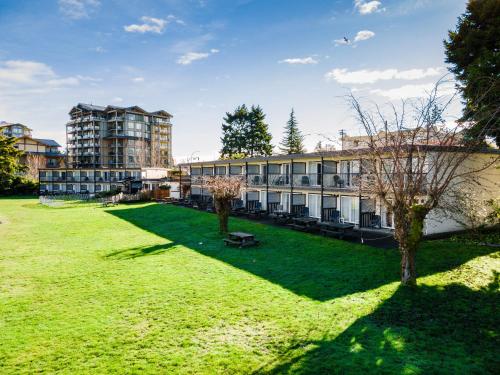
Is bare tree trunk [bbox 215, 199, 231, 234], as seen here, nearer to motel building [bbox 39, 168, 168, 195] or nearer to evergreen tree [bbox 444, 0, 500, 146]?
evergreen tree [bbox 444, 0, 500, 146]

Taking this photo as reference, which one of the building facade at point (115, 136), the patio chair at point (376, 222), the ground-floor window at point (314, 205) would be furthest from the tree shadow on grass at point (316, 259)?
the building facade at point (115, 136)

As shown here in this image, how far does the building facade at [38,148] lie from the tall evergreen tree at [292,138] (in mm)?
66654

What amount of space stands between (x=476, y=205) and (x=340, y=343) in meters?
16.5

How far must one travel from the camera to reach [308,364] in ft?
25.5

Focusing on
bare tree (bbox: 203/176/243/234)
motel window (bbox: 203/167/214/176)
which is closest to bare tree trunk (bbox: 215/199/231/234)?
bare tree (bbox: 203/176/243/234)

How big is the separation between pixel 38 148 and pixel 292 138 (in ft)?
242

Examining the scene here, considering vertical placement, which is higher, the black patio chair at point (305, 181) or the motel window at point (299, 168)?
the motel window at point (299, 168)

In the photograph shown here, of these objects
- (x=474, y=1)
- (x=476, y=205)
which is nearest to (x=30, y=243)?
(x=476, y=205)

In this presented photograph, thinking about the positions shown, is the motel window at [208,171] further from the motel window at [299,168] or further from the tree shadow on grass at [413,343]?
the tree shadow on grass at [413,343]

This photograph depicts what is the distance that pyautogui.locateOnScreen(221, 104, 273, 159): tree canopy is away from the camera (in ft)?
247

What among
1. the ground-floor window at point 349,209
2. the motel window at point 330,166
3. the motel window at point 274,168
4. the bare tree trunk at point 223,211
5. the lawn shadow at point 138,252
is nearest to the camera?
the lawn shadow at point 138,252

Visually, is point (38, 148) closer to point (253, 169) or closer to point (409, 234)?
point (253, 169)

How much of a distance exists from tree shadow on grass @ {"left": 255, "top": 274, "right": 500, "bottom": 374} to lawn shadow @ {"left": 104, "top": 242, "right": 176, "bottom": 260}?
40.8 feet

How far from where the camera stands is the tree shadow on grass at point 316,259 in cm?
1317
